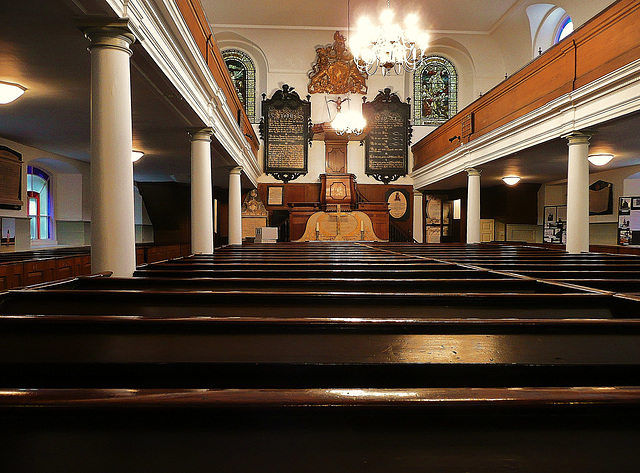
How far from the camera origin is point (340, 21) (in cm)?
1496

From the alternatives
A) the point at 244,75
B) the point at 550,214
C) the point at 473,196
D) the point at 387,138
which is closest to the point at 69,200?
the point at 244,75

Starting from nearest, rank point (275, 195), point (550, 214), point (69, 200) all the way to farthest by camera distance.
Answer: point (69, 200) < point (550, 214) < point (275, 195)

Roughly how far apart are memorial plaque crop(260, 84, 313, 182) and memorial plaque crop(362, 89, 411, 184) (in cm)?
228

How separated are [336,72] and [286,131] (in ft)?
9.16

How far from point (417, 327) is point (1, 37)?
4.60 metres

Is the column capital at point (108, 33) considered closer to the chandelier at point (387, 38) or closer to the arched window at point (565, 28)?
the chandelier at point (387, 38)

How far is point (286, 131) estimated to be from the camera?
15445 millimetres

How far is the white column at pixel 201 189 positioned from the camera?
654cm

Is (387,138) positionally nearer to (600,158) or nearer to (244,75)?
(244,75)

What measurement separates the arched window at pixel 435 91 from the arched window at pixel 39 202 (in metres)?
12.2

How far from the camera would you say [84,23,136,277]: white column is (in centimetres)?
326

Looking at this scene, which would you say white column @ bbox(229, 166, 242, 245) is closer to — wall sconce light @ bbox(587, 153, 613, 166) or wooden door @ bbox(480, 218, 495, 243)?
wall sconce light @ bbox(587, 153, 613, 166)

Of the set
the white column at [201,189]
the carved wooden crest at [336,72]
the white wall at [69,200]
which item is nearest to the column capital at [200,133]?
the white column at [201,189]

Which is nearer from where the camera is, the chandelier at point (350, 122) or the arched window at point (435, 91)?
the chandelier at point (350, 122)
